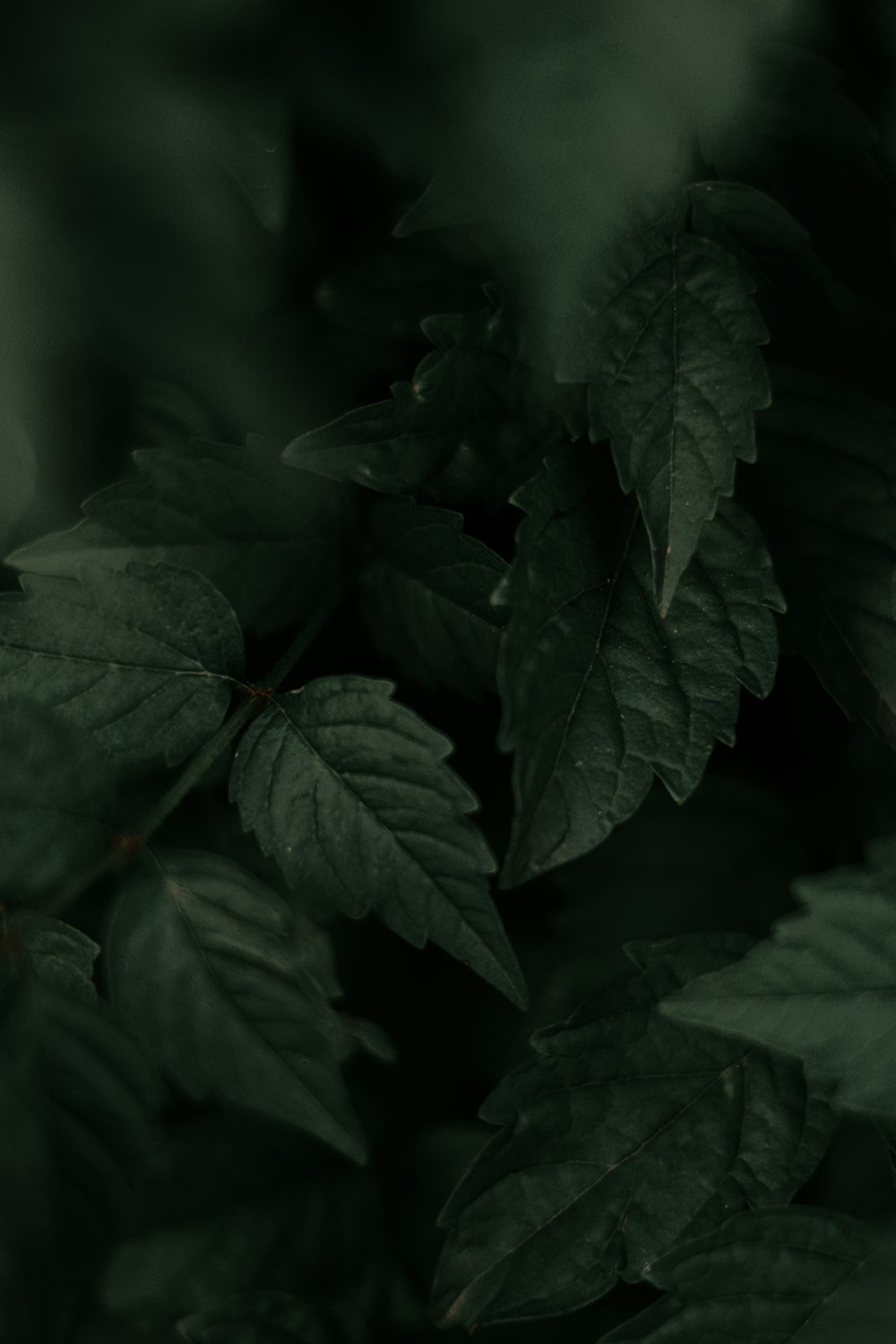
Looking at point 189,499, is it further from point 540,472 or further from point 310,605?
point 540,472

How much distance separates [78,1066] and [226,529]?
392mm

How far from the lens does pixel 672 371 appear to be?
0.73 meters

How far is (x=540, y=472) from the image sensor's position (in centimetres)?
77

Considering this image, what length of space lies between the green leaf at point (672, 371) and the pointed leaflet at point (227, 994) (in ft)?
1.15

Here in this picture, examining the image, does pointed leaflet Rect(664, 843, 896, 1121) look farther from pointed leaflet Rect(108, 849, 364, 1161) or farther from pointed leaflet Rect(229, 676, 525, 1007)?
pointed leaflet Rect(108, 849, 364, 1161)

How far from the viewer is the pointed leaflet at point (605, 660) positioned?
703 mm

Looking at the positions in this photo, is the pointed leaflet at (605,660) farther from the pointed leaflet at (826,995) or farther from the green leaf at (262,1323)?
the green leaf at (262,1323)

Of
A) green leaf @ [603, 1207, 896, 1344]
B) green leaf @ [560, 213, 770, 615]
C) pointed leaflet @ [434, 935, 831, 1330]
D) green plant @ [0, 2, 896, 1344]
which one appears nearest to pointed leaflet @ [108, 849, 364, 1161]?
green plant @ [0, 2, 896, 1344]

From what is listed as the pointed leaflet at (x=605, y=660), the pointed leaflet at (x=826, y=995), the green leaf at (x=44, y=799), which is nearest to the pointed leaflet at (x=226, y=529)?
the green leaf at (x=44, y=799)

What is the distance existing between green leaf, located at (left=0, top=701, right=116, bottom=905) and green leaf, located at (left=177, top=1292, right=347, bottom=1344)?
343mm

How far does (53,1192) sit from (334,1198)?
0.30 metres

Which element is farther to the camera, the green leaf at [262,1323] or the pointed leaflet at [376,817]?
the green leaf at [262,1323]

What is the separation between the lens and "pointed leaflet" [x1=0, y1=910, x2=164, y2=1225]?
2.51 feet

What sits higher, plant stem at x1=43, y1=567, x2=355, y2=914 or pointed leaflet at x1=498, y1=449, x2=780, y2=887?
pointed leaflet at x1=498, y1=449, x2=780, y2=887
